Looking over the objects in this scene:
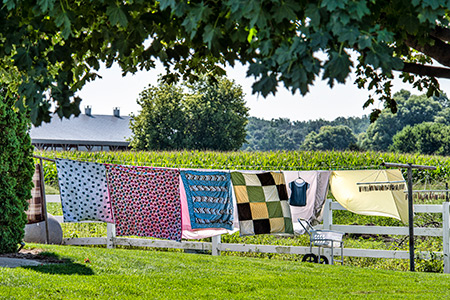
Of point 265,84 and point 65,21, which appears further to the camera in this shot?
point 65,21

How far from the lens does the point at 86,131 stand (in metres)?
43.4

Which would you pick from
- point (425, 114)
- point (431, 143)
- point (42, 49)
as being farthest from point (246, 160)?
point (425, 114)

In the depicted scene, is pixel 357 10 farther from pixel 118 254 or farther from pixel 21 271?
pixel 118 254

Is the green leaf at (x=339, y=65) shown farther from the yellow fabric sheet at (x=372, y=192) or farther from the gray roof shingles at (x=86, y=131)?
the gray roof shingles at (x=86, y=131)

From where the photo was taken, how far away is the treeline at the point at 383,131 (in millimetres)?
54594

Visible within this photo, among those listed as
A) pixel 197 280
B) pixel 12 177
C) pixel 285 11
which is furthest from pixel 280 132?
pixel 285 11

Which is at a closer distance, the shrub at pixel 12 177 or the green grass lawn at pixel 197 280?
the green grass lawn at pixel 197 280

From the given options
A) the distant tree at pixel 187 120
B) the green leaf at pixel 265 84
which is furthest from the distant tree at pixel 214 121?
the green leaf at pixel 265 84

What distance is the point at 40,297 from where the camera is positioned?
5.48m

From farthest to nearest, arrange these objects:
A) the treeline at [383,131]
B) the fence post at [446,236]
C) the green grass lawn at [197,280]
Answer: the treeline at [383,131], the fence post at [446,236], the green grass lawn at [197,280]

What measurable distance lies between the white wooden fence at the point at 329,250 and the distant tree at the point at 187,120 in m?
26.5

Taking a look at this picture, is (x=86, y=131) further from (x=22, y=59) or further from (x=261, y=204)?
(x=22, y=59)

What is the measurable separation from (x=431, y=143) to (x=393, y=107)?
170ft

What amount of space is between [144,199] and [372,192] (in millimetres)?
4123
